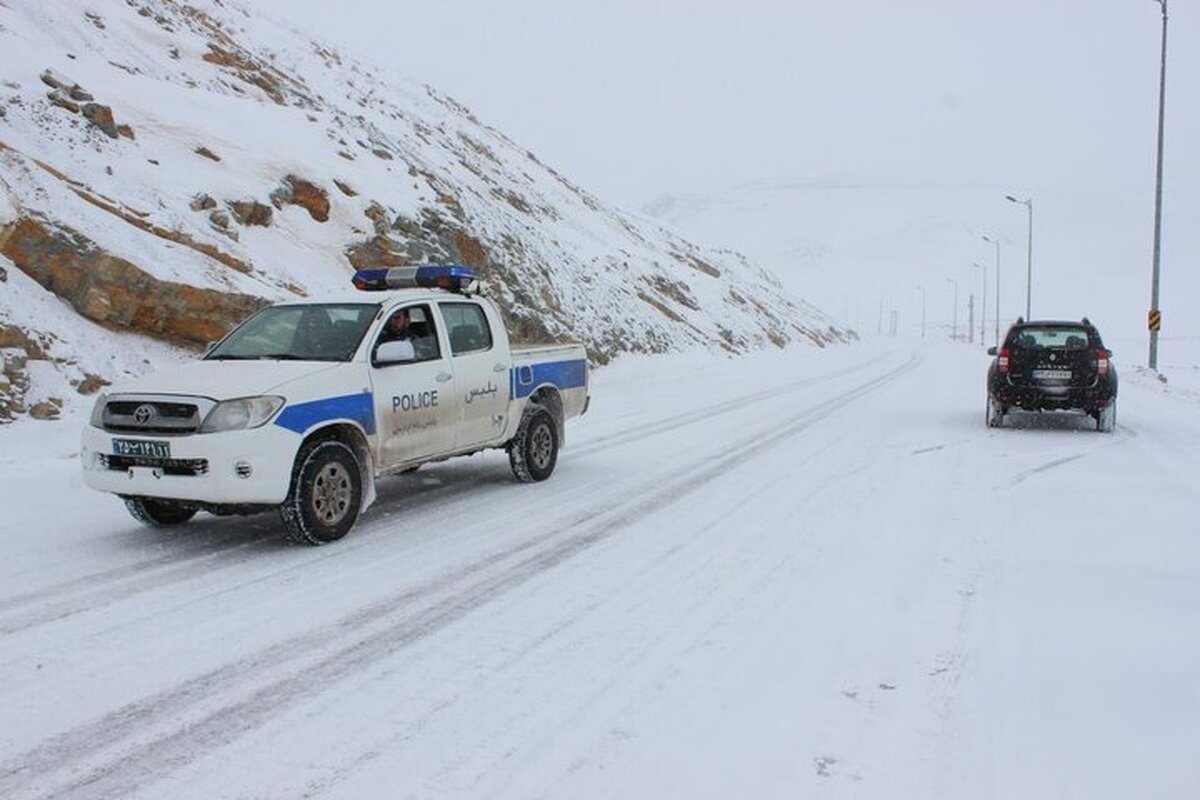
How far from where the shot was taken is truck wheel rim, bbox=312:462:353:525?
6.53m

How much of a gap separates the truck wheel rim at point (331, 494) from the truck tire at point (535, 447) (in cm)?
249

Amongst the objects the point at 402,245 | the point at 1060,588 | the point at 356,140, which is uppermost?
the point at 356,140

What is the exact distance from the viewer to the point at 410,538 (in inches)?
270

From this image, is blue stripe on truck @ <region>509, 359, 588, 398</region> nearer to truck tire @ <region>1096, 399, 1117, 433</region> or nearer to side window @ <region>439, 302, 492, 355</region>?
side window @ <region>439, 302, 492, 355</region>

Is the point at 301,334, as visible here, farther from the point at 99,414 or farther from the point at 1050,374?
the point at 1050,374

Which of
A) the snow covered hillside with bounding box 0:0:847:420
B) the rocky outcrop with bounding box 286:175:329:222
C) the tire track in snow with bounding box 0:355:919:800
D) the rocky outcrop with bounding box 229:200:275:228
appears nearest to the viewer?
the tire track in snow with bounding box 0:355:919:800

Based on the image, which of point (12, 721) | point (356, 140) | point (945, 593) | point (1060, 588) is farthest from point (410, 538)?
point (356, 140)

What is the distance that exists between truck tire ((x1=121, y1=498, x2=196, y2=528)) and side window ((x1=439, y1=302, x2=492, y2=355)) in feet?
8.36

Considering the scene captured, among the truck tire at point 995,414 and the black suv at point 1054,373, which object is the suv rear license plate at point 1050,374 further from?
the truck tire at point 995,414

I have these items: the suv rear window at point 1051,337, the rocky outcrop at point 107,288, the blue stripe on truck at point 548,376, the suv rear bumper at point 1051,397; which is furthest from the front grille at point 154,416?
the suv rear window at point 1051,337

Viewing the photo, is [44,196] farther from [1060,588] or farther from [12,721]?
[1060,588]

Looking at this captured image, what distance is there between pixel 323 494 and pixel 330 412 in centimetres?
59

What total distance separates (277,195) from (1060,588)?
664 inches

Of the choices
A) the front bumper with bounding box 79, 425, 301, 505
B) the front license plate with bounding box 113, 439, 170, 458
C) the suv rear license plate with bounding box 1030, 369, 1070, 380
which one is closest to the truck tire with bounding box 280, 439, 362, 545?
the front bumper with bounding box 79, 425, 301, 505
